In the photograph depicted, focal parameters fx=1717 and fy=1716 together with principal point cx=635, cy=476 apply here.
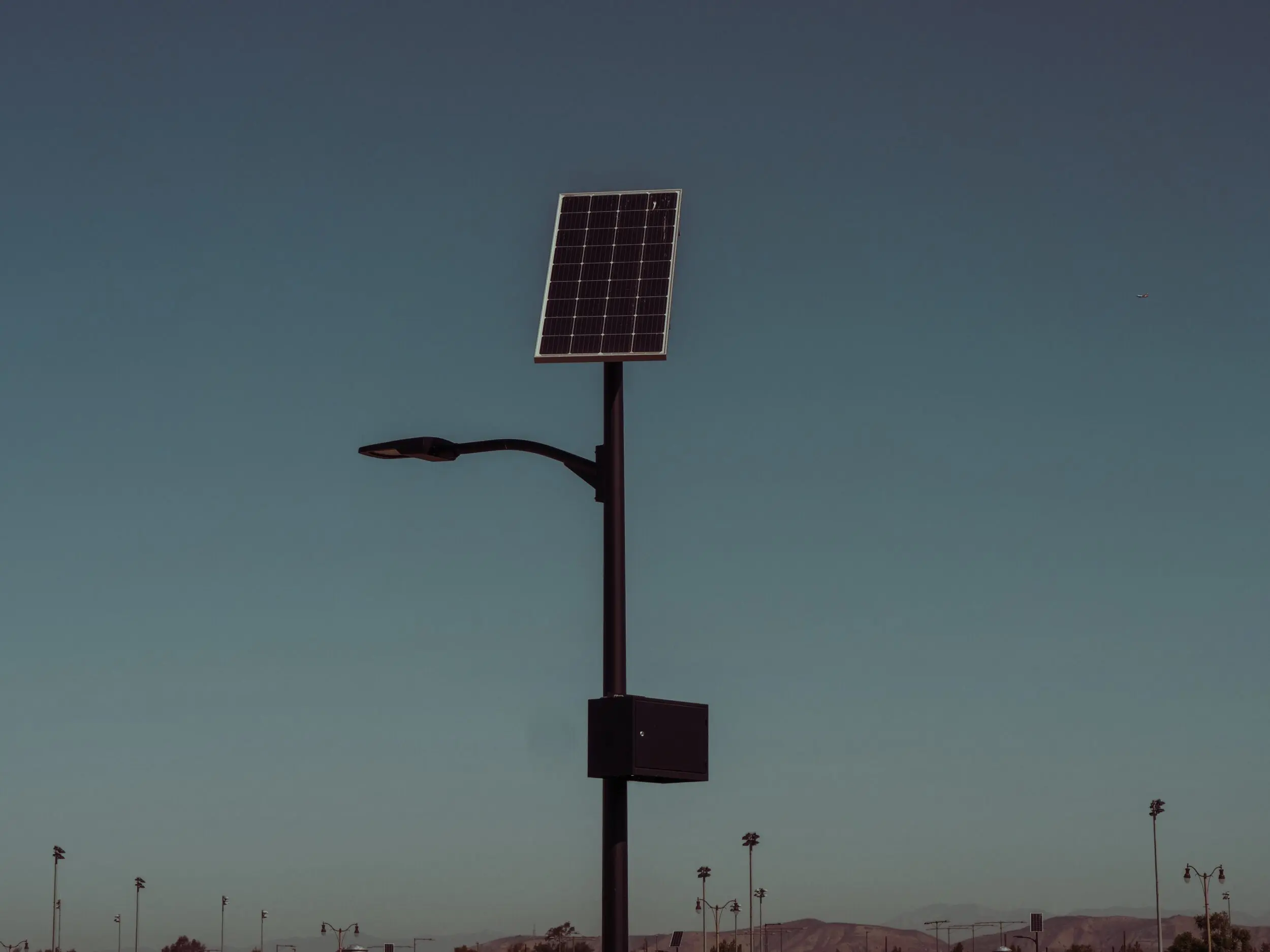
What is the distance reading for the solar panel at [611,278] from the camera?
15812 millimetres

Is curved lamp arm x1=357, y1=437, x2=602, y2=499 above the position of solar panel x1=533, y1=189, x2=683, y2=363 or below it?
below

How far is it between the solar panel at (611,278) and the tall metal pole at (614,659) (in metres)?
0.93

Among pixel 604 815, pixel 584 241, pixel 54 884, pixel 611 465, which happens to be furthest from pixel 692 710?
pixel 54 884

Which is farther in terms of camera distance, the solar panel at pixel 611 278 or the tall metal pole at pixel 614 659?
the solar panel at pixel 611 278

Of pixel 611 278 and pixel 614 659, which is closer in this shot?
pixel 614 659

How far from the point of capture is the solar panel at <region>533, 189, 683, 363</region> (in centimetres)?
1581

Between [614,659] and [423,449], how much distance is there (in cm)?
271

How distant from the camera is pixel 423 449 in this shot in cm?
1552

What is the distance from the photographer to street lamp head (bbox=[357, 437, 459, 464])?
1552 cm

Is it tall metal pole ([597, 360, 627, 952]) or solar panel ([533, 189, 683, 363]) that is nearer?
tall metal pole ([597, 360, 627, 952])

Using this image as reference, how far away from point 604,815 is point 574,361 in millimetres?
4163

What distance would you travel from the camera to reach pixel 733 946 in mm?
192625

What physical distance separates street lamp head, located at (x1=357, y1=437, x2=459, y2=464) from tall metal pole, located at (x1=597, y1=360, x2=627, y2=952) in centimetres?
147

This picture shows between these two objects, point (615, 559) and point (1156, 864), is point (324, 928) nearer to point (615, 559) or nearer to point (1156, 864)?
point (1156, 864)
